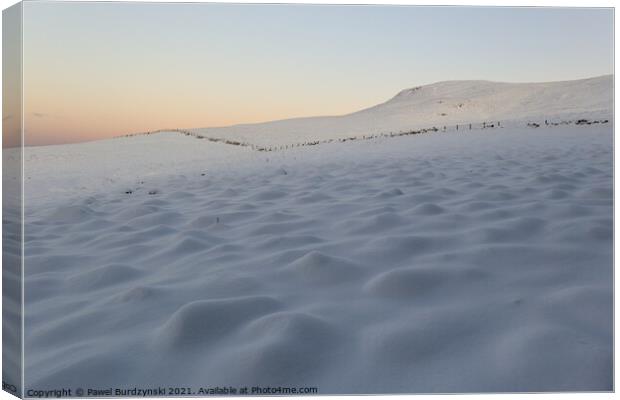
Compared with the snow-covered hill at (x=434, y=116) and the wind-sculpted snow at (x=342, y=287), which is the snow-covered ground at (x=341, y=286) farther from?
the snow-covered hill at (x=434, y=116)

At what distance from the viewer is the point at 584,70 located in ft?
12.6

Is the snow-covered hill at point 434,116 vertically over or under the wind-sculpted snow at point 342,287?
over

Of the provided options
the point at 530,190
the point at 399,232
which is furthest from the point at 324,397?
the point at 530,190

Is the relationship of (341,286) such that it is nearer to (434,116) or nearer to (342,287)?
(342,287)

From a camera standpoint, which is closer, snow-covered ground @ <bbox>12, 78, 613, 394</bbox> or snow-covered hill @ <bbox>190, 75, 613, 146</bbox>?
snow-covered ground @ <bbox>12, 78, 613, 394</bbox>

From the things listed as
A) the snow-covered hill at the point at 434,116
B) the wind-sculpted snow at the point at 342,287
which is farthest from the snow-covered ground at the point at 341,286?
the snow-covered hill at the point at 434,116

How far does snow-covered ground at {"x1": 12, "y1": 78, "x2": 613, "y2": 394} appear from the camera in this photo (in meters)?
2.24

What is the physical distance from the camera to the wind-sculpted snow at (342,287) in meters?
2.24

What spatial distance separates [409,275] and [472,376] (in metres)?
0.71

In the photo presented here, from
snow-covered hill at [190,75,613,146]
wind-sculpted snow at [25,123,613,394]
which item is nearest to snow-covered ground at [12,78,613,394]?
wind-sculpted snow at [25,123,613,394]

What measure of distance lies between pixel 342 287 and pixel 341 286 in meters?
0.01

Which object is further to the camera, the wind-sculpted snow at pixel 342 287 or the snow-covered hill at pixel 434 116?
the snow-covered hill at pixel 434 116

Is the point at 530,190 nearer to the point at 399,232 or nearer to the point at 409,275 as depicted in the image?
the point at 399,232

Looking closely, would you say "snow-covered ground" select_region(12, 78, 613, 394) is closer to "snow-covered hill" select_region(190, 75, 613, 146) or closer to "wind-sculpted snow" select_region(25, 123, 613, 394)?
"wind-sculpted snow" select_region(25, 123, 613, 394)
